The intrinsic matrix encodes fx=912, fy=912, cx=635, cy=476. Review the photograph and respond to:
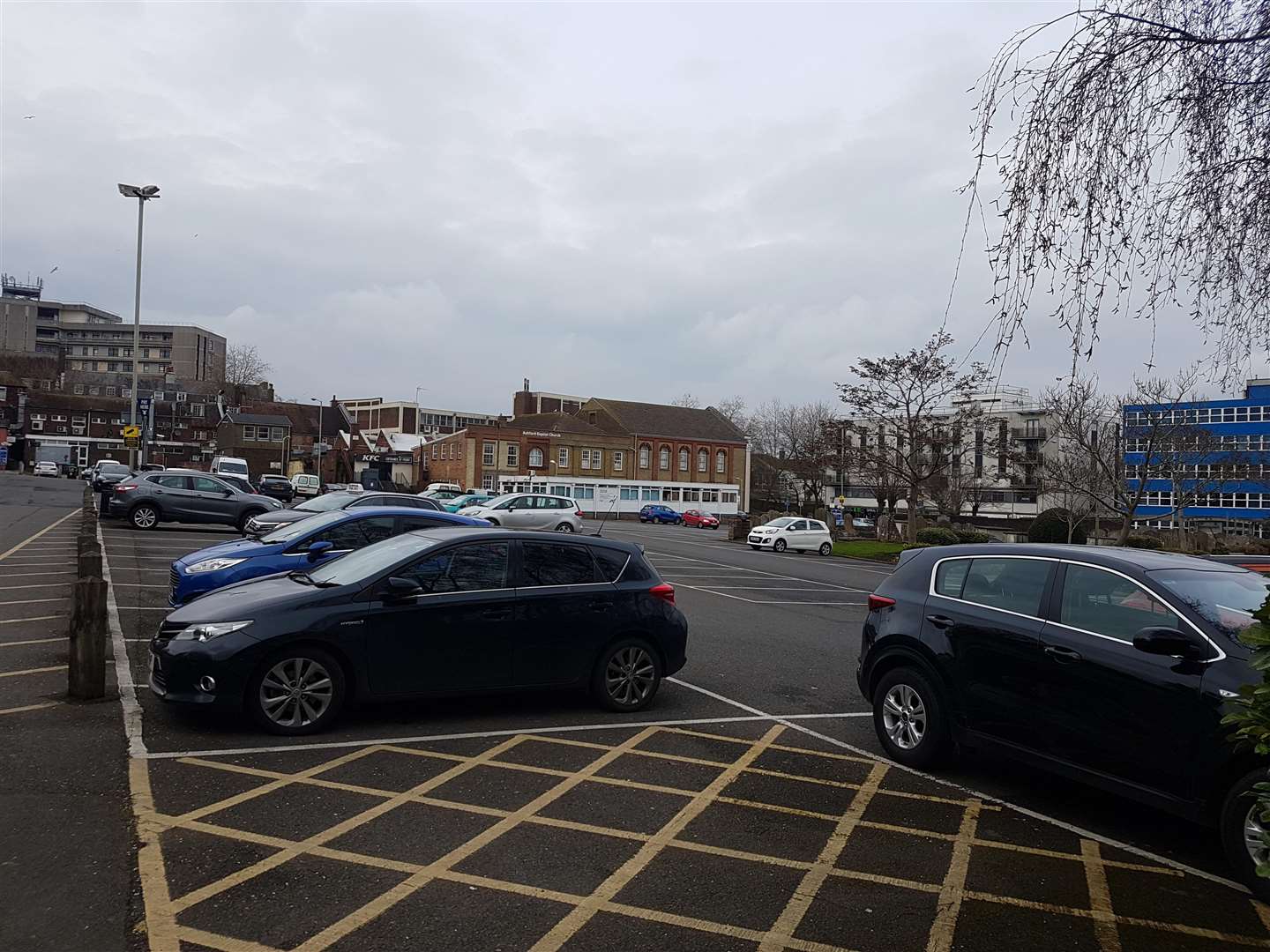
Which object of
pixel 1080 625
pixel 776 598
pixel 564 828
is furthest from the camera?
pixel 776 598

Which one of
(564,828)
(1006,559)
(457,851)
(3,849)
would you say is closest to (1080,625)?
(1006,559)

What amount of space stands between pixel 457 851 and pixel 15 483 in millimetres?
54452

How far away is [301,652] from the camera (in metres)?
6.56

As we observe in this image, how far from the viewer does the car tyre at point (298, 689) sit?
6.45 metres

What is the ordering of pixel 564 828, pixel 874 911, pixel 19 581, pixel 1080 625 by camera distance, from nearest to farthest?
pixel 874 911, pixel 564 828, pixel 1080 625, pixel 19 581

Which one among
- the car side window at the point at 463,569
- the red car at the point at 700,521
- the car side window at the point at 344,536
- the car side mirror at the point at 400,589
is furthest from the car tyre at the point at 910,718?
the red car at the point at 700,521

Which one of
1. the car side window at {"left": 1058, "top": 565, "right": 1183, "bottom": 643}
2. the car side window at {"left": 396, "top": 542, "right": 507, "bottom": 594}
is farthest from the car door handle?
the car side window at {"left": 396, "top": 542, "right": 507, "bottom": 594}

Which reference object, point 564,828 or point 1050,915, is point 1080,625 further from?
point 564,828

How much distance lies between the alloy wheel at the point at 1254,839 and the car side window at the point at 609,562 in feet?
15.5

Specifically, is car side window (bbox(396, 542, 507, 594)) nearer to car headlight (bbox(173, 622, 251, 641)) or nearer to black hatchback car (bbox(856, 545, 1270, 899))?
car headlight (bbox(173, 622, 251, 641))

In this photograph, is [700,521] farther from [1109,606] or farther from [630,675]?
[1109,606]

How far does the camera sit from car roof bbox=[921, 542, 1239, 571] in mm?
5672

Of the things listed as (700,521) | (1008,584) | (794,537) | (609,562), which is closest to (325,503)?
(609,562)

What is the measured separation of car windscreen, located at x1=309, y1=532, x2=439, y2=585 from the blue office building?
52.4 ft
